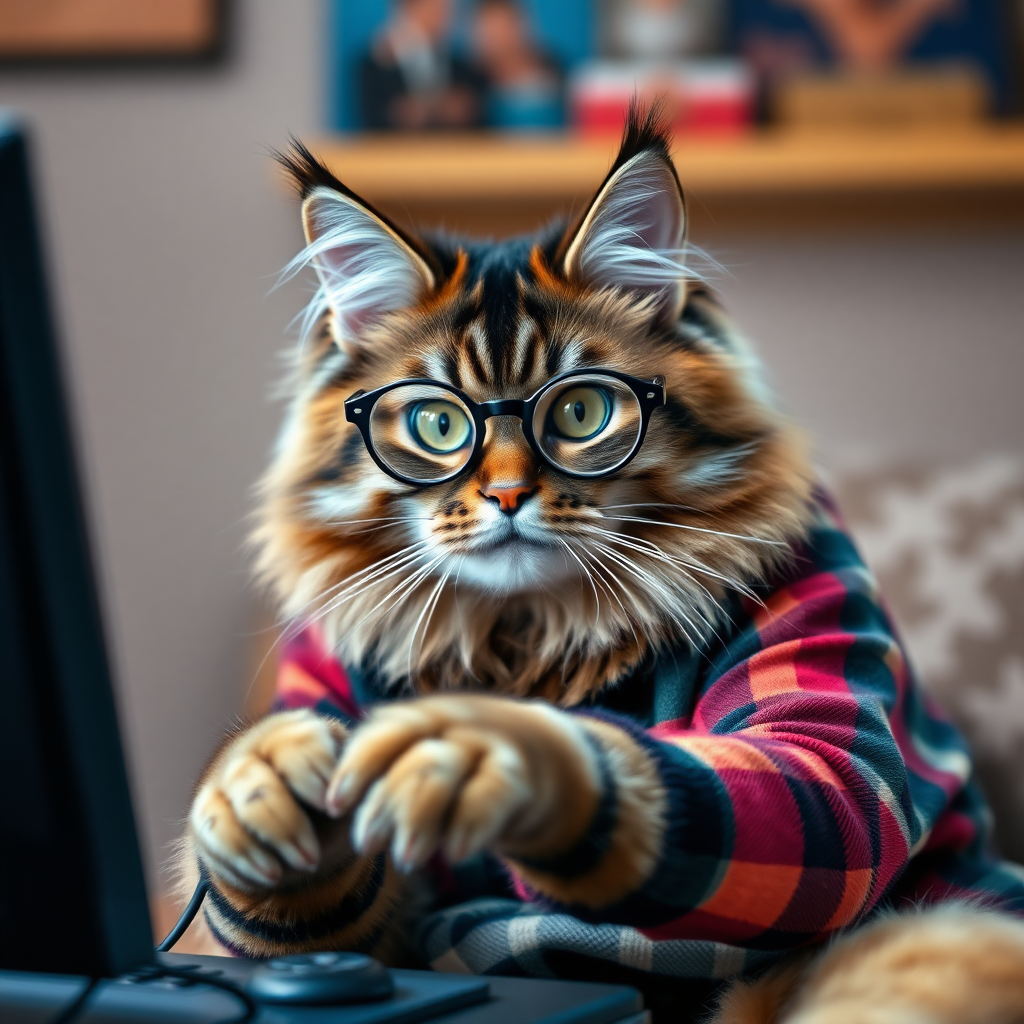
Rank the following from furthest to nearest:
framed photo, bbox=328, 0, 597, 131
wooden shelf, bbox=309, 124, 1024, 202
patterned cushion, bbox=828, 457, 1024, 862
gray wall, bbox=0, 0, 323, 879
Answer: gray wall, bbox=0, 0, 323, 879 → framed photo, bbox=328, 0, 597, 131 → wooden shelf, bbox=309, 124, 1024, 202 → patterned cushion, bbox=828, 457, 1024, 862

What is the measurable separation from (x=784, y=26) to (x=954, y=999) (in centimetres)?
175

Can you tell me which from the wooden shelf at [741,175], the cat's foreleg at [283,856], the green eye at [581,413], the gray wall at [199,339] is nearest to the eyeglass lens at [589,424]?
the green eye at [581,413]

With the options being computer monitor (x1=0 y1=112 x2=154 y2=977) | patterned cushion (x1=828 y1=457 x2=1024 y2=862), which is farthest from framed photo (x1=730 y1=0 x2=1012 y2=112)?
computer monitor (x1=0 y1=112 x2=154 y2=977)

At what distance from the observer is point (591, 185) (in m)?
1.96

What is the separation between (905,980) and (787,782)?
0.12m

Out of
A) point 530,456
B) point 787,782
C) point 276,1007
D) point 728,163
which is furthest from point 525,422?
point 728,163

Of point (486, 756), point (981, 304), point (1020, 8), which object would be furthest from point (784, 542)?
point (1020, 8)

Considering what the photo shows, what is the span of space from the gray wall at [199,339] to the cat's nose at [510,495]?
4.47 ft

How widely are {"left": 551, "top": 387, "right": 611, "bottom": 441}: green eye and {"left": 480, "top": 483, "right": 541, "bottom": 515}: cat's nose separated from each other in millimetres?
55

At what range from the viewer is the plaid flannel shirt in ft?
1.94

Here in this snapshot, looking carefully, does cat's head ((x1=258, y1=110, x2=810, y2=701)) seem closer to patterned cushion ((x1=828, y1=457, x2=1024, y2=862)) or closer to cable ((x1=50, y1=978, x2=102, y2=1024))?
cable ((x1=50, y1=978, x2=102, y2=1024))

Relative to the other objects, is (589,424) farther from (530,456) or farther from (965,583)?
(965,583)

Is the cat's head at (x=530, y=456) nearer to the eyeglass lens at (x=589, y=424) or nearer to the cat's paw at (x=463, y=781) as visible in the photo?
the eyeglass lens at (x=589, y=424)

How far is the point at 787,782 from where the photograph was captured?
0.64m
